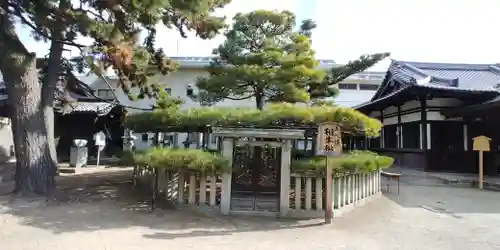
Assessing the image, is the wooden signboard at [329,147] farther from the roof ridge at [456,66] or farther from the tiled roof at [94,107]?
the roof ridge at [456,66]

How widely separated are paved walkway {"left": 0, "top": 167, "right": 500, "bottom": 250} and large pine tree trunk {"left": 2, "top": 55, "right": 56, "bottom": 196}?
519 millimetres

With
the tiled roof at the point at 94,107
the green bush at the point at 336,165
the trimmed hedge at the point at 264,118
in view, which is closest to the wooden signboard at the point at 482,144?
the green bush at the point at 336,165

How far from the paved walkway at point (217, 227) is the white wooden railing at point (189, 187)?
0.33 metres

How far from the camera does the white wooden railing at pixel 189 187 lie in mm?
7156

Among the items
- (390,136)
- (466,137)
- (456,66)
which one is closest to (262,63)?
(466,137)

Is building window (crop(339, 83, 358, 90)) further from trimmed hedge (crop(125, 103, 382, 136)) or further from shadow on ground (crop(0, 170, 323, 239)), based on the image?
shadow on ground (crop(0, 170, 323, 239))

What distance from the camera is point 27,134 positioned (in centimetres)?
803

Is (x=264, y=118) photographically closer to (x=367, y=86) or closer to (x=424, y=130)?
(x=424, y=130)

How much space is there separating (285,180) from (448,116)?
10540 millimetres

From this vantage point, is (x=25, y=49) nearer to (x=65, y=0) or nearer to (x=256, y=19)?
(x=65, y=0)

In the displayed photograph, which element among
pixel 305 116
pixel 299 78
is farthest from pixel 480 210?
pixel 299 78

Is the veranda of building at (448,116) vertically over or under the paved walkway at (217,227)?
over

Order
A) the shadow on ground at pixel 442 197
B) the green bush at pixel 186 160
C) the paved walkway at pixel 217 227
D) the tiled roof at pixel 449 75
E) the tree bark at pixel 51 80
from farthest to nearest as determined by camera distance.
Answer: the tiled roof at pixel 449 75
the tree bark at pixel 51 80
the shadow on ground at pixel 442 197
the green bush at pixel 186 160
the paved walkway at pixel 217 227

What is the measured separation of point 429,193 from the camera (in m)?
10.6
